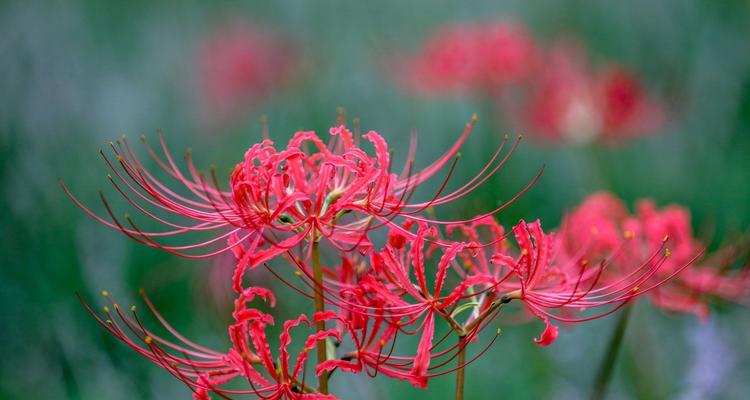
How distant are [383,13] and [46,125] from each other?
3395 millimetres

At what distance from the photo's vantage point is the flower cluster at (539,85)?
352 centimetres

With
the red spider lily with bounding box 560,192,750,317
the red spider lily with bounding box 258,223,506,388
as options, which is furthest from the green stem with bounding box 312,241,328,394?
the red spider lily with bounding box 560,192,750,317

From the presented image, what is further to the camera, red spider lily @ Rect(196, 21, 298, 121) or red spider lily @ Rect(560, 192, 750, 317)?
red spider lily @ Rect(196, 21, 298, 121)

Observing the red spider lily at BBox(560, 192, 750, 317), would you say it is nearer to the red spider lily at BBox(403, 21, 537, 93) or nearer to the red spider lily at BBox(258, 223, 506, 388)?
Answer: the red spider lily at BBox(258, 223, 506, 388)

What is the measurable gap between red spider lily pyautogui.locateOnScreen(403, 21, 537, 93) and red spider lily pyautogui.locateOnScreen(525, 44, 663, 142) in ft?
0.55

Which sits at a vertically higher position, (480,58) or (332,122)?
(480,58)

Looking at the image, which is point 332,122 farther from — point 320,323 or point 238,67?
point 320,323

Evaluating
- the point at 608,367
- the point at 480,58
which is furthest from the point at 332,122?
the point at 608,367

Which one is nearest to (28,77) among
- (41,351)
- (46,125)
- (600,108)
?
(46,125)

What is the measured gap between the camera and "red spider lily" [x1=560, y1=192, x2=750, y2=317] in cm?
183

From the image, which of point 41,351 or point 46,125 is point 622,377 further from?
point 46,125

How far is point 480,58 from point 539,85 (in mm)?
417

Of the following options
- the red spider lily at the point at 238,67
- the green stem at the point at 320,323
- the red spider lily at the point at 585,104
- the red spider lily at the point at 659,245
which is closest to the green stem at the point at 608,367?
the red spider lily at the point at 659,245

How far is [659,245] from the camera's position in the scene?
1813 mm
